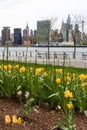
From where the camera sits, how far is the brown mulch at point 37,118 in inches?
139

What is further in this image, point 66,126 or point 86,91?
point 86,91

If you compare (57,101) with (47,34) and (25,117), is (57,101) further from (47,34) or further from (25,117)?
(47,34)

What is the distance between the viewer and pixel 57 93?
13.8 feet

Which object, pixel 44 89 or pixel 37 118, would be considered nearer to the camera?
pixel 37 118

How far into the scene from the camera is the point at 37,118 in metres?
3.83

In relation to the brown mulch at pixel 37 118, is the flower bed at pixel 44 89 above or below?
above

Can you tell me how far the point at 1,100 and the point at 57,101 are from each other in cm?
76

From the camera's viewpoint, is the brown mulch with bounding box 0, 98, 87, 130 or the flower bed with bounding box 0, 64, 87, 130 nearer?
the brown mulch with bounding box 0, 98, 87, 130

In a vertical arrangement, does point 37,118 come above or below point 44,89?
below

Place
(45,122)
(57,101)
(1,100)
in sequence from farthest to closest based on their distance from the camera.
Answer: (1,100) → (57,101) → (45,122)

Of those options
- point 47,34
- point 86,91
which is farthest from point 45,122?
point 47,34

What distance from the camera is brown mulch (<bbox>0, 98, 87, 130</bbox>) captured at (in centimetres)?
353

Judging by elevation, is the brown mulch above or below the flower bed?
below

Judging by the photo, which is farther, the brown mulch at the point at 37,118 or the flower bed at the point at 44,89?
the flower bed at the point at 44,89
